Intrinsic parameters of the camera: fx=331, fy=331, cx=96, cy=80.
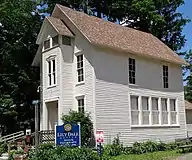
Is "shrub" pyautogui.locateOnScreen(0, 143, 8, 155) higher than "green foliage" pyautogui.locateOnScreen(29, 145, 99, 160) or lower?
lower

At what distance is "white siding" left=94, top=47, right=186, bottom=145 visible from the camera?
865 inches

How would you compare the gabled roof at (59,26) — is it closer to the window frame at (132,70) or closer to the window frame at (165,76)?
the window frame at (132,70)

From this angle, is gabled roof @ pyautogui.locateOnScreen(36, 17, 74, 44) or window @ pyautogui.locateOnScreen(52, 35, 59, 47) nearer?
gabled roof @ pyautogui.locateOnScreen(36, 17, 74, 44)

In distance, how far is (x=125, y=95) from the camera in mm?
23688

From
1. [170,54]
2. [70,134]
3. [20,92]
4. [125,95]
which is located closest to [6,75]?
[20,92]

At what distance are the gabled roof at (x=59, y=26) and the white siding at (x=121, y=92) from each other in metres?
2.70

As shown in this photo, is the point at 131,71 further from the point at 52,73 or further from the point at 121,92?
the point at 52,73

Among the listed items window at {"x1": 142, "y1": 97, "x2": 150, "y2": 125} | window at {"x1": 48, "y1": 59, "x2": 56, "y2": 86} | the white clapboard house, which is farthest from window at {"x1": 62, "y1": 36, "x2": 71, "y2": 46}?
window at {"x1": 142, "y1": 97, "x2": 150, "y2": 125}

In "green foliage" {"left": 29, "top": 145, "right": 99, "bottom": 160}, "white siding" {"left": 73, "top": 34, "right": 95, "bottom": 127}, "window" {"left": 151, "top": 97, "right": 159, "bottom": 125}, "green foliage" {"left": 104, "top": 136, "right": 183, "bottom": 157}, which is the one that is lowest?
"green foliage" {"left": 104, "top": 136, "right": 183, "bottom": 157}

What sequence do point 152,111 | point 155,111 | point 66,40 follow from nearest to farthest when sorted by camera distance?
point 66,40, point 152,111, point 155,111

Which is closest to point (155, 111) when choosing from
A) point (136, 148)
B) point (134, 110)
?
point (134, 110)

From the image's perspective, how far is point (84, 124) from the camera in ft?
68.6

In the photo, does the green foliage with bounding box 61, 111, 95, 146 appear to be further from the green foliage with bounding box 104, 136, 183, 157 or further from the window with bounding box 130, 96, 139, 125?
the window with bounding box 130, 96, 139, 125

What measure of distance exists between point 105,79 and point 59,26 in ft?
16.5
